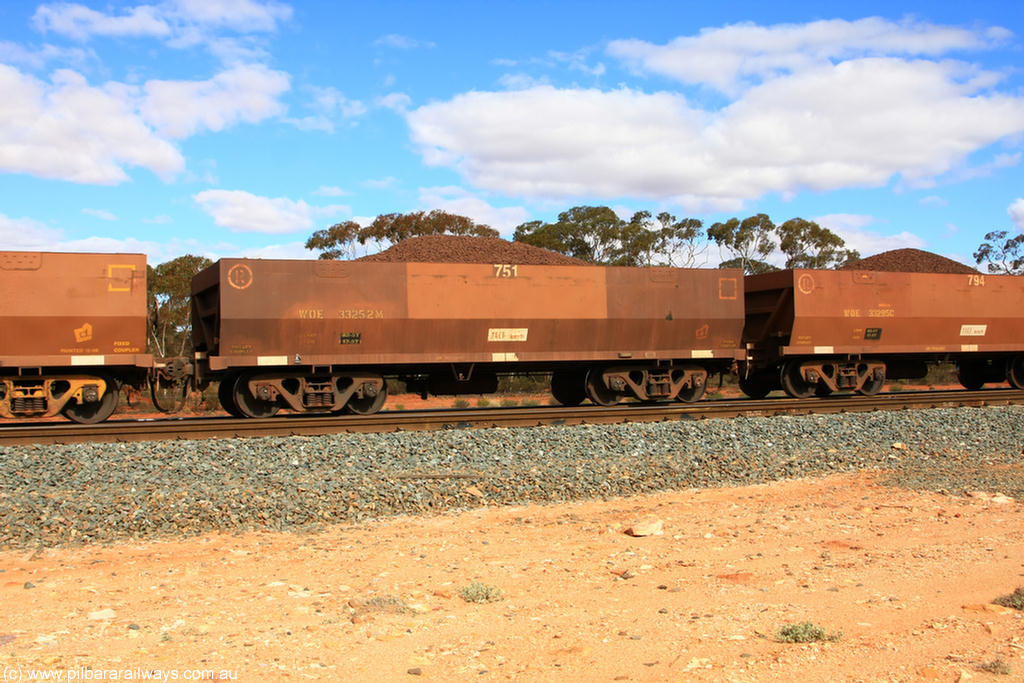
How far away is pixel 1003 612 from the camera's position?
4871mm

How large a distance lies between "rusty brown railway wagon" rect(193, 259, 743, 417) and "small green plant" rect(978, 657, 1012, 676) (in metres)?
11.0

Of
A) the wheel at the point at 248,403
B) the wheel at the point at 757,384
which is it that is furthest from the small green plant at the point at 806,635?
the wheel at the point at 757,384

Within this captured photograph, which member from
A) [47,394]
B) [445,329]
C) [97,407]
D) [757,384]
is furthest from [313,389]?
[757,384]

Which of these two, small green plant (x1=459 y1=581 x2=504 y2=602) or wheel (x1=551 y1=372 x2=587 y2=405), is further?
wheel (x1=551 y1=372 x2=587 y2=405)

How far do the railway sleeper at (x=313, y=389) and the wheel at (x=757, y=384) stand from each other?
8.98m

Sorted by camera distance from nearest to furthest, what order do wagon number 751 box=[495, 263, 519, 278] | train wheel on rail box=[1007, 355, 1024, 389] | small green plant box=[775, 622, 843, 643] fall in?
small green plant box=[775, 622, 843, 643]
wagon number 751 box=[495, 263, 519, 278]
train wheel on rail box=[1007, 355, 1024, 389]

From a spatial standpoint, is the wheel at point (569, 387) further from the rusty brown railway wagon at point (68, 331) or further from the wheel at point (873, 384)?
the rusty brown railway wagon at point (68, 331)

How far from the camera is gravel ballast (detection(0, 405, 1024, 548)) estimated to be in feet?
23.8

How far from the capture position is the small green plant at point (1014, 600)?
194 inches

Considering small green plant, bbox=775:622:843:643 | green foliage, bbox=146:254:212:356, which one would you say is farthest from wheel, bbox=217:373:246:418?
green foliage, bbox=146:254:212:356

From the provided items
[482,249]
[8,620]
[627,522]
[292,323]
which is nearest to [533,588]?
[627,522]

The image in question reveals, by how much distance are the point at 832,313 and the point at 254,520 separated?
13.8 metres

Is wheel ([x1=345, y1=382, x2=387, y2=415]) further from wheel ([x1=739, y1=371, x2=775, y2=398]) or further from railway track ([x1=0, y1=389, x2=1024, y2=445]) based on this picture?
wheel ([x1=739, y1=371, x2=775, y2=398])

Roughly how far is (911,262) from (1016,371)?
1202 inches
